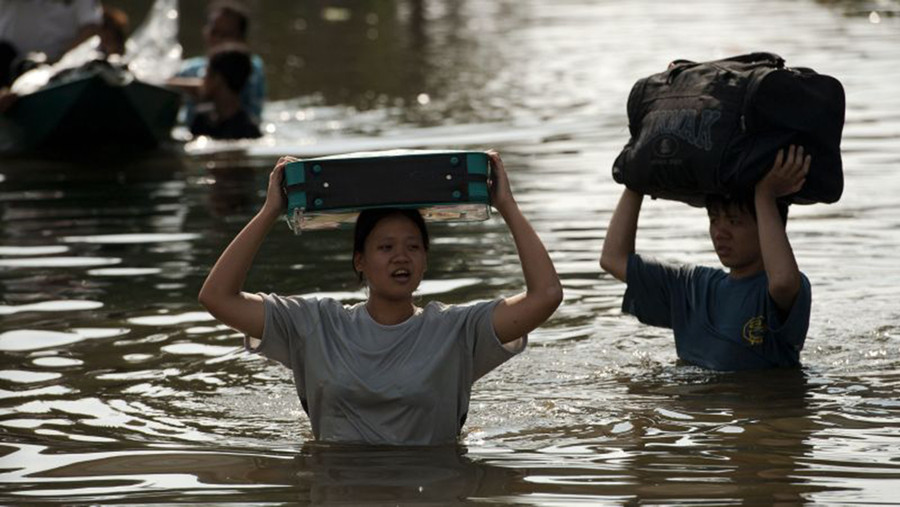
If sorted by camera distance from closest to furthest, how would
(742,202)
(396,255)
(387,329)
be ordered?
1. (396,255)
2. (387,329)
3. (742,202)

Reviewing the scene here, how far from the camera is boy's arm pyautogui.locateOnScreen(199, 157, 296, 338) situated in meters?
5.96

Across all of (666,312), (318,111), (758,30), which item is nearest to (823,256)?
(666,312)

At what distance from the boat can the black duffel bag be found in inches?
335

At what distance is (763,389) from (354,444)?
182 centimetres

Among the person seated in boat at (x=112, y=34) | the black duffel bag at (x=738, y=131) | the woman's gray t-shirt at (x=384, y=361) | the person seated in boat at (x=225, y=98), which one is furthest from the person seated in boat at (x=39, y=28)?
the woman's gray t-shirt at (x=384, y=361)

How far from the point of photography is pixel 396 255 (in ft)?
19.8

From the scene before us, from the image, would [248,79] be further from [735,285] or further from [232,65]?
[735,285]

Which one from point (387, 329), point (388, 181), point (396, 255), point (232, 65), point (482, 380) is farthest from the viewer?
point (232, 65)

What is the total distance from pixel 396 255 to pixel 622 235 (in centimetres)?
165

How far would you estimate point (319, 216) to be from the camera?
6.07 m

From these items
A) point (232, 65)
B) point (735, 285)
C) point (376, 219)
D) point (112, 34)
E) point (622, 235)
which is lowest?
point (735, 285)

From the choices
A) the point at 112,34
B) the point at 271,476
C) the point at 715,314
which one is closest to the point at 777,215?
the point at 715,314

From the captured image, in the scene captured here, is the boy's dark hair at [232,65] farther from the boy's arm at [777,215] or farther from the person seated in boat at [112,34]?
the boy's arm at [777,215]

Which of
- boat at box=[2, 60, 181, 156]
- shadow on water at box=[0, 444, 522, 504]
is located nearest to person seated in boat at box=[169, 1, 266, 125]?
boat at box=[2, 60, 181, 156]
